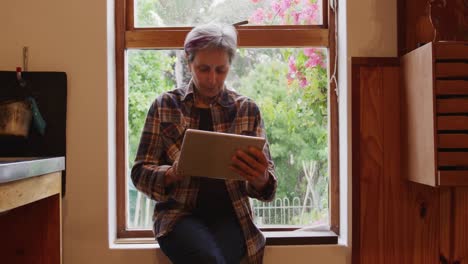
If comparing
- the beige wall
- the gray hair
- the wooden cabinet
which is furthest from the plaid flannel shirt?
the wooden cabinet

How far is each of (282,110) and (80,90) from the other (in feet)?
2.76

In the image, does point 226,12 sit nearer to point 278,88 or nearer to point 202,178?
point 278,88

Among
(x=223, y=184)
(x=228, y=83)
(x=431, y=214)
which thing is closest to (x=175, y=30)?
(x=228, y=83)

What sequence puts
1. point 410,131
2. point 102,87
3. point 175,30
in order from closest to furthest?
point 410,131 → point 102,87 → point 175,30

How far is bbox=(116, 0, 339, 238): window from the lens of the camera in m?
1.93

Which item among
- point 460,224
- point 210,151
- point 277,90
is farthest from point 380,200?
point 210,151

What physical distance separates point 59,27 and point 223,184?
2.99 ft

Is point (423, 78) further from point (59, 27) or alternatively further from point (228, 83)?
point (59, 27)

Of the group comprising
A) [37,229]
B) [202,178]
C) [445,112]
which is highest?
[445,112]

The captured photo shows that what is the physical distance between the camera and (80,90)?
70.0 inches

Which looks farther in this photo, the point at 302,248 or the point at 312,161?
the point at 312,161

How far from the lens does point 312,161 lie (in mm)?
1959

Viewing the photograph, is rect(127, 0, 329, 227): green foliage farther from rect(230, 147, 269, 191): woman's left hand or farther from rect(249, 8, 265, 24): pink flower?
rect(230, 147, 269, 191): woman's left hand

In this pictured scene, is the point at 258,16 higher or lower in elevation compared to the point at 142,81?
higher
